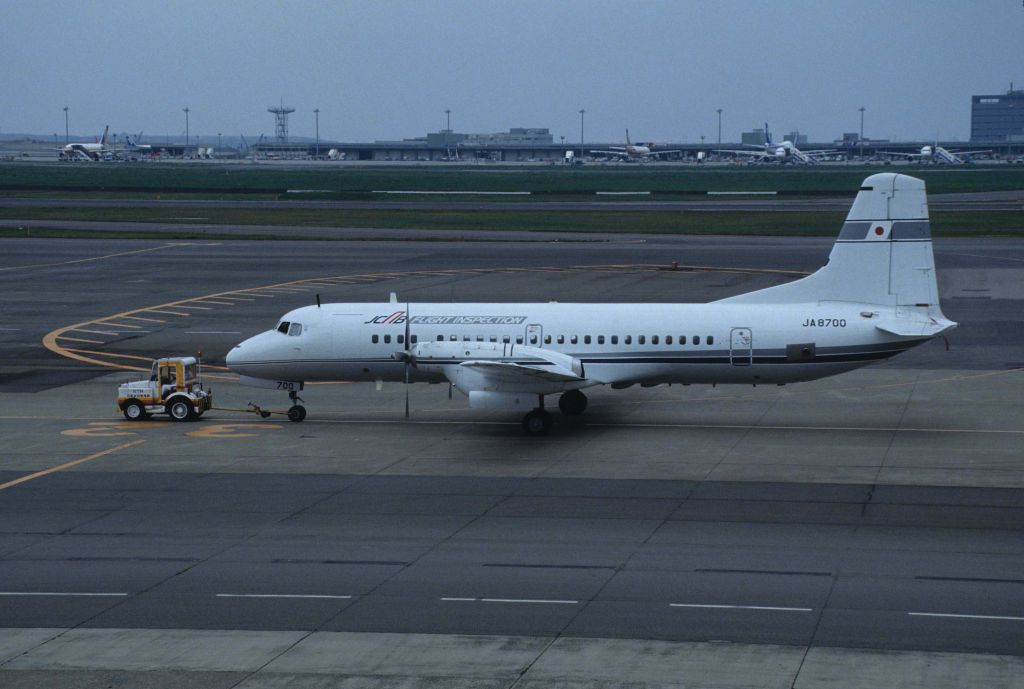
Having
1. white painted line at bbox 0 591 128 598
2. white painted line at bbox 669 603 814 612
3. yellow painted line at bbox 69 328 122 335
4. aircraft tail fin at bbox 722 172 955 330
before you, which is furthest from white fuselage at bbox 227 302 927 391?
yellow painted line at bbox 69 328 122 335

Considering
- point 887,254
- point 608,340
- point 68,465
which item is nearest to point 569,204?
point 608,340

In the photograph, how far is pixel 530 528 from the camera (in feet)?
85.4

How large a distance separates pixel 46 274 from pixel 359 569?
5977 centimetres

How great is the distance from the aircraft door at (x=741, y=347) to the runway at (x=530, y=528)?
228 centimetres

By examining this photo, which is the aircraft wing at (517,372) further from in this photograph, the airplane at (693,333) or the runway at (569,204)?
the runway at (569,204)

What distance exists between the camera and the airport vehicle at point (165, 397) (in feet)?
129

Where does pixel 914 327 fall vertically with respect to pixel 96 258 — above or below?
above

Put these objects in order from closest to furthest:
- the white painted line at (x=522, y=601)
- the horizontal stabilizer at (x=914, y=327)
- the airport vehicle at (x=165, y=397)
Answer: the white painted line at (x=522, y=601)
the horizontal stabilizer at (x=914, y=327)
the airport vehicle at (x=165, y=397)

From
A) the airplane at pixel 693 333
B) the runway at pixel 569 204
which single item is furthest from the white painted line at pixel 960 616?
the runway at pixel 569 204

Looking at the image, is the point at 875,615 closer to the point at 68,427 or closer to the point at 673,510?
the point at 673,510

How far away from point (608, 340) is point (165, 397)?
1497 cm

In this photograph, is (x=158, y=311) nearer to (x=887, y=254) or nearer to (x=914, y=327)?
(x=887, y=254)

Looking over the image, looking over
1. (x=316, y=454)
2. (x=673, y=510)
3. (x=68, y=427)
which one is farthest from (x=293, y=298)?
(x=673, y=510)

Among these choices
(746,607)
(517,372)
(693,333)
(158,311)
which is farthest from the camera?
(158,311)
